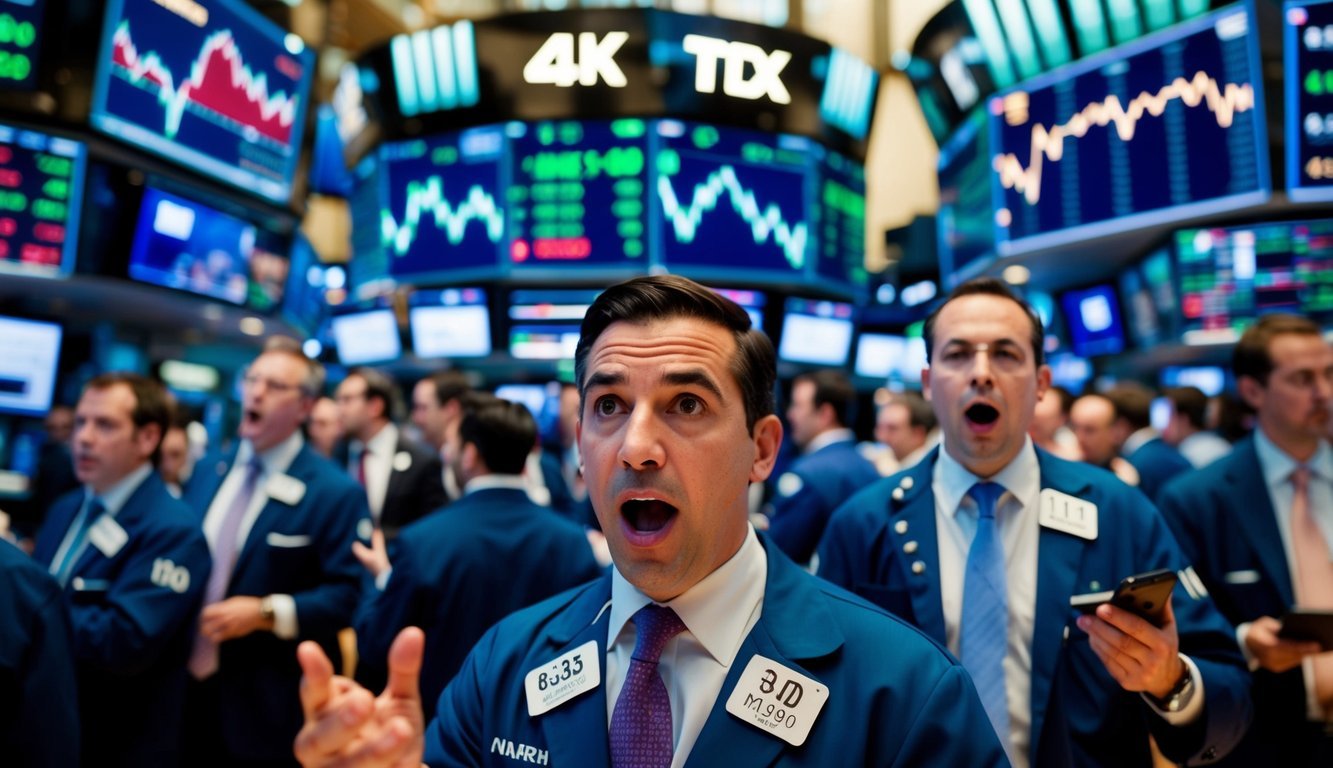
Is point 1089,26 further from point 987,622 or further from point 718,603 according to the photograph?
point 718,603

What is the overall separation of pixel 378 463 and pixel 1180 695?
3.75 m

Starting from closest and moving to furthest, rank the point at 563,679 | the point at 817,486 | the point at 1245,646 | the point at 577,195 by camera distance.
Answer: the point at 563,679 → the point at 1245,646 → the point at 817,486 → the point at 577,195

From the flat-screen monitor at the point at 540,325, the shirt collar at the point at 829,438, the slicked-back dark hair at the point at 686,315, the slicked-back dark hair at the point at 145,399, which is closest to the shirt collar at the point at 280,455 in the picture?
the slicked-back dark hair at the point at 145,399

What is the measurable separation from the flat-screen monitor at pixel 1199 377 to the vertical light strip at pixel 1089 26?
2.30m

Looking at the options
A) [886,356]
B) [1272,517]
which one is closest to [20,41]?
[1272,517]

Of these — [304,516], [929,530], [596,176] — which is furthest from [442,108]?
[929,530]

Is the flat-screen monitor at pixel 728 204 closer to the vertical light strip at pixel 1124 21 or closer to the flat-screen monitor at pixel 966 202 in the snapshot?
the flat-screen monitor at pixel 966 202

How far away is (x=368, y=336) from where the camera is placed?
7.48m

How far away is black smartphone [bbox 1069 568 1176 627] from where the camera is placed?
1.28 meters

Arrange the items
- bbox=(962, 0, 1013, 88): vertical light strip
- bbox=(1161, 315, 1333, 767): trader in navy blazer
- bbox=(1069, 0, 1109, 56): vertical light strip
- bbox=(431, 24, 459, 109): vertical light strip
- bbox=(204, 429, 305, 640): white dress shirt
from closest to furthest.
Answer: bbox=(1161, 315, 1333, 767): trader in navy blazer < bbox=(204, 429, 305, 640): white dress shirt < bbox=(1069, 0, 1109, 56): vertical light strip < bbox=(962, 0, 1013, 88): vertical light strip < bbox=(431, 24, 459, 109): vertical light strip

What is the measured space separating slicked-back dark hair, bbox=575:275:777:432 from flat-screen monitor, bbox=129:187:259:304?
4868 millimetres

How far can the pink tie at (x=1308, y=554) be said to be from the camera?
2145 mm

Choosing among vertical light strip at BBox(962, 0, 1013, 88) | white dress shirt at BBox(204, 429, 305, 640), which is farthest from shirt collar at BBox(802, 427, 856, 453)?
vertical light strip at BBox(962, 0, 1013, 88)

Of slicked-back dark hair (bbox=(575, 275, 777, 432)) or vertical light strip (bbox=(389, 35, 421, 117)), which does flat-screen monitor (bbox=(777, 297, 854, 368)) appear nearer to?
vertical light strip (bbox=(389, 35, 421, 117))
